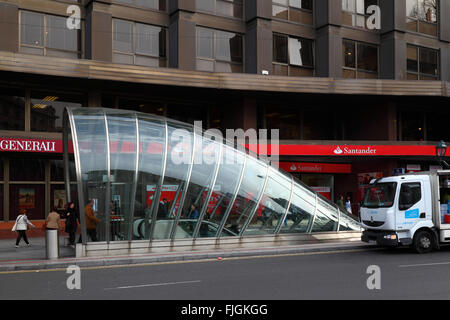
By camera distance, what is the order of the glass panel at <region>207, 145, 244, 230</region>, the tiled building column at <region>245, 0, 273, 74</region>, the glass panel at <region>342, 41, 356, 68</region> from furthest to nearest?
the glass panel at <region>342, 41, 356, 68</region> → the tiled building column at <region>245, 0, 273, 74</region> → the glass panel at <region>207, 145, 244, 230</region>

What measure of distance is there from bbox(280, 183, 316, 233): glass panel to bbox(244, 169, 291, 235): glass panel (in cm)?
28

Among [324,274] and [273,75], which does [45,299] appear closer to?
[324,274]

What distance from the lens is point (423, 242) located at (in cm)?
1494

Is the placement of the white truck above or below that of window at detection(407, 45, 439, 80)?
below

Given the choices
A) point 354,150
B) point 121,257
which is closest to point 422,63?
point 354,150

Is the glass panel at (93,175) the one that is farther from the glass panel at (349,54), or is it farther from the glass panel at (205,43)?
the glass panel at (349,54)

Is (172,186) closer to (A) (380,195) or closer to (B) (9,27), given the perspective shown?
(A) (380,195)

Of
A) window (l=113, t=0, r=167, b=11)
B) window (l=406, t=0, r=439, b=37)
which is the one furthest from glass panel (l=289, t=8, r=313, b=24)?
window (l=113, t=0, r=167, b=11)

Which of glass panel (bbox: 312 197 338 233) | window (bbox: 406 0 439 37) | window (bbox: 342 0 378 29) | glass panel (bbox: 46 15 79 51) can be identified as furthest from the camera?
window (bbox: 406 0 439 37)

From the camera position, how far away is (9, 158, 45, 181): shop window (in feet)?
79.6

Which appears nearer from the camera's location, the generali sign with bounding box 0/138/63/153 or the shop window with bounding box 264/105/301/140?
the generali sign with bounding box 0/138/63/153

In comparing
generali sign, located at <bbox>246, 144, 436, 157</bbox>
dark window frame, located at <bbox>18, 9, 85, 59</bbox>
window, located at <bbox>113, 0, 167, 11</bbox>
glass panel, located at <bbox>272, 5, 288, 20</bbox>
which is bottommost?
generali sign, located at <bbox>246, 144, 436, 157</bbox>

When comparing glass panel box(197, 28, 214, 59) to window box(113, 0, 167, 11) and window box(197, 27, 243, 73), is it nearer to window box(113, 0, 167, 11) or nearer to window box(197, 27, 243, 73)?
window box(197, 27, 243, 73)
